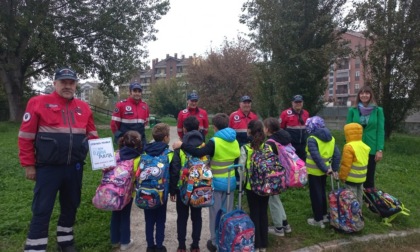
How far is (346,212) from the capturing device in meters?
4.38

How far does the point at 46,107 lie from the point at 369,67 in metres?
12.2

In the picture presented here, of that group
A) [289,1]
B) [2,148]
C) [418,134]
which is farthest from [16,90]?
[418,134]

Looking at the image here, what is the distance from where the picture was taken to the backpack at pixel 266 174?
3797mm

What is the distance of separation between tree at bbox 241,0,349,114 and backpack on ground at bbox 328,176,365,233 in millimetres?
7000

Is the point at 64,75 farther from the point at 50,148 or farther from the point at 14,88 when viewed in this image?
the point at 14,88

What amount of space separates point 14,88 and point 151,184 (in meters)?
20.3

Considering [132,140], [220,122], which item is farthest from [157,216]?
[220,122]

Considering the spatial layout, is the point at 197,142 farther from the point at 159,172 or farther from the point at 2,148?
the point at 2,148

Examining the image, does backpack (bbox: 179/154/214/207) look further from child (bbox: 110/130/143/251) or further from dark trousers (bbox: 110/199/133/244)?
dark trousers (bbox: 110/199/133/244)

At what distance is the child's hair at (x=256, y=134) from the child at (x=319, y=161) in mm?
932

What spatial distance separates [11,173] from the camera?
25.1ft

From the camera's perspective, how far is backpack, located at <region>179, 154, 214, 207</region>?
143 inches

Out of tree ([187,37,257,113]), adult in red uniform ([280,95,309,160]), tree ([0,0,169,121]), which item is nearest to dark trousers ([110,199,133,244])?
adult in red uniform ([280,95,309,160])

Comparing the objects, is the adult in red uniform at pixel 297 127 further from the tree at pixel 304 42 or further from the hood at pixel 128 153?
the tree at pixel 304 42
